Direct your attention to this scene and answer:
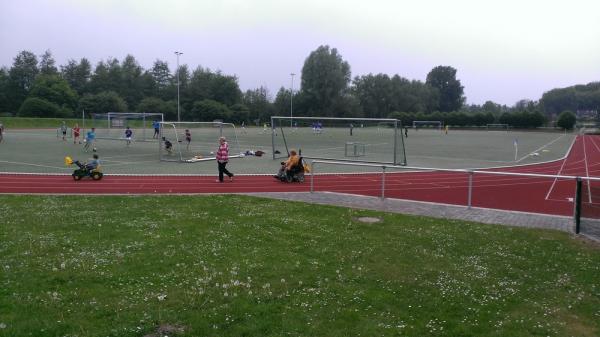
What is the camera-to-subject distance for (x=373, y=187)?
16812 mm

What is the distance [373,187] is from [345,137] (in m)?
12.1

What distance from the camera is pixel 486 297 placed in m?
6.14

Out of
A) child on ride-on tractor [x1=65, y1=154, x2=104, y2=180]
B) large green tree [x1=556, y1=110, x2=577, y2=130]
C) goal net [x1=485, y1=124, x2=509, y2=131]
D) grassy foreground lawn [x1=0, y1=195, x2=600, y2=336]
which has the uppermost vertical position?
large green tree [x1=556, y1=110, x2=577, y2=130]

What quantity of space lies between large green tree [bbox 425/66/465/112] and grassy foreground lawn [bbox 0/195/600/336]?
489 ft

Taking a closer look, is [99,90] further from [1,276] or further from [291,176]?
[1,276]

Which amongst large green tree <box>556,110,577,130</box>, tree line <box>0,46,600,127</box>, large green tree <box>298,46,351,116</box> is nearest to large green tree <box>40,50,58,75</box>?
tree line <box>0,46,600,127</box>

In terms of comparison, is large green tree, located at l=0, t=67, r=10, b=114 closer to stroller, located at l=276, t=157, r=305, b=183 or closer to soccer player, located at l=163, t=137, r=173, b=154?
soccer player, located at l=163, t=137, r=173, b=154

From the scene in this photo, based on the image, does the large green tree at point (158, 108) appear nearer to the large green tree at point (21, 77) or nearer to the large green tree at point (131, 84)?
the large green tree at point (131, 84)

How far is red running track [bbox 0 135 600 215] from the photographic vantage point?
14297mm

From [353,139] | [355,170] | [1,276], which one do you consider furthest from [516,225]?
[353,139]

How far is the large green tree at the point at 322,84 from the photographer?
106 meters

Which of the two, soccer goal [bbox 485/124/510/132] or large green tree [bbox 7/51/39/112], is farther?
soccer goal [bbox 485/124/510/132]

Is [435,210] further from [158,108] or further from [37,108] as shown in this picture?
[158,108]

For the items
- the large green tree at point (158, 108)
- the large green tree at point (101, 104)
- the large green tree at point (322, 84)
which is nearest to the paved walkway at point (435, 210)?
the large green tree at point (101, 104)
